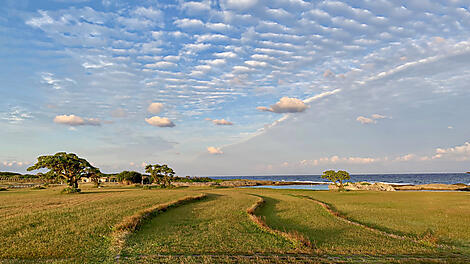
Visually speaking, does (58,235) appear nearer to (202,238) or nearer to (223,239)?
(202,238)

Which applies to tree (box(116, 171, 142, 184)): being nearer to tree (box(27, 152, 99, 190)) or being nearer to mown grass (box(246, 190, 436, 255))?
tree (box(27, 152, 99, 190))

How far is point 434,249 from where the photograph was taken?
1341 centimetres

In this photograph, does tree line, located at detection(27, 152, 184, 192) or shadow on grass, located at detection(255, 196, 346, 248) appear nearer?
shadow on grass, located at detection(255, 196, 346, 248)

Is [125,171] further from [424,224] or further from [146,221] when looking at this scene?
[424,224]

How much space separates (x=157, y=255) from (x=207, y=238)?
3.64 meters

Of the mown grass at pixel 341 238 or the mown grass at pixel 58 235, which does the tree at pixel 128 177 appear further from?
the mown grass at pixel 341 238

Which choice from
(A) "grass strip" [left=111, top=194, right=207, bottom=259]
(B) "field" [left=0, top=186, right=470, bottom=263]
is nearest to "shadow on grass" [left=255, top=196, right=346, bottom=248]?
(B) "field" [left=0, top=186, right=470, bottom=263]

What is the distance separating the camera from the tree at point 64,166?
148 feet

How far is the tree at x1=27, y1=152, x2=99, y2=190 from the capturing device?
4503 centimetres

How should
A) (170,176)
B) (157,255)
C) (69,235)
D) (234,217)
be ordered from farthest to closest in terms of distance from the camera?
(170,176) → (234,217) → (69,235) → (157,255)

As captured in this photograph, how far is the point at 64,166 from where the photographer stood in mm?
46656

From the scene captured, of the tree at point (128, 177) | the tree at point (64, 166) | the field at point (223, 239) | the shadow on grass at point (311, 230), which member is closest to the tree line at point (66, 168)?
the tree at point (64, 166)

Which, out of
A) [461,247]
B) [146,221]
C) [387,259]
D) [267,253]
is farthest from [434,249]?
[146,221]


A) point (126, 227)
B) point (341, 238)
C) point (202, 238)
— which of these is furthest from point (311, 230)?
point (126, 227)
